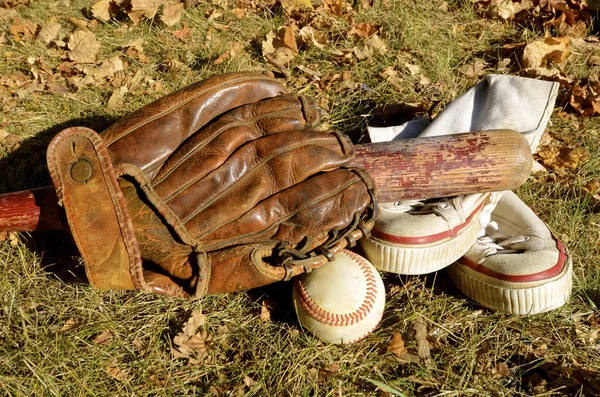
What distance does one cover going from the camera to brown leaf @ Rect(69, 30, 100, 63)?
4418mm

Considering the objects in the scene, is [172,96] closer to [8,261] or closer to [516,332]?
[8,261]

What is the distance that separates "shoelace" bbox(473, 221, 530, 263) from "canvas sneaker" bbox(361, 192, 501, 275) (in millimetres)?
71

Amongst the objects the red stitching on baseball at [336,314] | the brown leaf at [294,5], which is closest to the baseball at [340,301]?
the red stitching on baseball at [336,314]

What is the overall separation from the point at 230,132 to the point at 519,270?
1636 millimetres

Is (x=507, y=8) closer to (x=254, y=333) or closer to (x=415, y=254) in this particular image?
(x=415, y=254)

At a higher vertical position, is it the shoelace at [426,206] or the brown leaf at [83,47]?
the brown leaf at [83,47]

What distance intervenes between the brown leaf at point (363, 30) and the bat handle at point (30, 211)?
→ 117 inches

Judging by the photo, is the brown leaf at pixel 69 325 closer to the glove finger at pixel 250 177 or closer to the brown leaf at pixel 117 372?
the brown leaf at pixel 117 372

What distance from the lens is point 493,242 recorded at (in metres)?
3.17

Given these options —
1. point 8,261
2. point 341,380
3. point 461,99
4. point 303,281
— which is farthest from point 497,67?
point 8,261

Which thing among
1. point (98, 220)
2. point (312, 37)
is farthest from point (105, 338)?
point (312, 37)

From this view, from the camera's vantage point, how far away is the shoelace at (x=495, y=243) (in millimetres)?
2990

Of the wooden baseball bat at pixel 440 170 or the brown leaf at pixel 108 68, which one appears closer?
the wooden baseball bat at pixel 440 170

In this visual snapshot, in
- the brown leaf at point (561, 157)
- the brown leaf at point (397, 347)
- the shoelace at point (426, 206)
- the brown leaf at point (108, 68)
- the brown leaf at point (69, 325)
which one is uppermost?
the brown leaf at point (108, 68)
